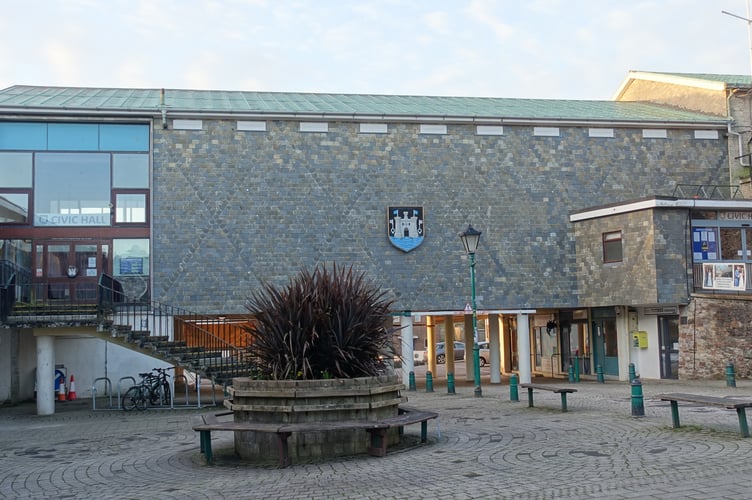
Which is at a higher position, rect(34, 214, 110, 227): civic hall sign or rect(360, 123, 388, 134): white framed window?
rect(360, 123, 388, 134): white framed window

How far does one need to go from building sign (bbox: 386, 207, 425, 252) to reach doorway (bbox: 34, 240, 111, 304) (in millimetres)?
8906

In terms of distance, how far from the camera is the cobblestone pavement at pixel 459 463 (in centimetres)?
829

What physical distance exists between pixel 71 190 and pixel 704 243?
1975 centimetres

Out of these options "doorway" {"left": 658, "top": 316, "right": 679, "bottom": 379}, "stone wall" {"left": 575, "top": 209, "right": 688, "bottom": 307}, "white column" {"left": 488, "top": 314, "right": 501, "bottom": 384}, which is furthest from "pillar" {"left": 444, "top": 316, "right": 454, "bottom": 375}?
"doorway" {"left": 658, "top": 316, "right": 679, "bottom": 379}

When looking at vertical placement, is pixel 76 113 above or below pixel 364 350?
above

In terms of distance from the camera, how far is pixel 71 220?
77.7ft

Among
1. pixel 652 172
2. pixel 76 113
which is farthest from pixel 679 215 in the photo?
pixel 76 113

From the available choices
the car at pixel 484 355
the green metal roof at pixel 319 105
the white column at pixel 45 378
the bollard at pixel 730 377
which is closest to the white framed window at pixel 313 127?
the green metal roof at pixel 319 105

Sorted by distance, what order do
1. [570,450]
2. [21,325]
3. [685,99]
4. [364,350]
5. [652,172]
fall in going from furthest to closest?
1. [685,99]
2. [652,172]
3. [21,325]
4. [364,350]
5. [570,450]

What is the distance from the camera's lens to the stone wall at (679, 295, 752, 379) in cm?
2372

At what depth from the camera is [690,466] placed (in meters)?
8.88

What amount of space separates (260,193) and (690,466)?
18.1 m

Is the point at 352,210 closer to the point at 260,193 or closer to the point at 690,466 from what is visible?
the point at 260,193

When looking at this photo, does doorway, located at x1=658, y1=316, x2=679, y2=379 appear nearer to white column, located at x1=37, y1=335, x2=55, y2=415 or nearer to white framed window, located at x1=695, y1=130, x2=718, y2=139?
white framed window, located at x1=695, y1=130, x2=718, y2=139
